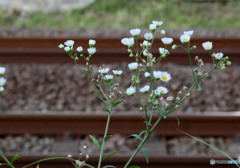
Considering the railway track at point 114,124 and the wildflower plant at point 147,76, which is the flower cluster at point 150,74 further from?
the railway track at point 114,124

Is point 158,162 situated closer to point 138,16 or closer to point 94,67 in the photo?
point 94,67

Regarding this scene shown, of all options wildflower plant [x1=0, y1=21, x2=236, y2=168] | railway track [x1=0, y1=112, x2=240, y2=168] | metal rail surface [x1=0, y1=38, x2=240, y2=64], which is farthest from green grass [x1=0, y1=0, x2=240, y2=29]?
wildflower plant [x1=0, y1=21, x2=236, y2=168]

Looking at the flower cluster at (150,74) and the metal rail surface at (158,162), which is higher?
the flower cluster at (150,74)

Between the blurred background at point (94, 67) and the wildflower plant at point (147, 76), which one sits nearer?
the wildflower plant at point (147, 76)

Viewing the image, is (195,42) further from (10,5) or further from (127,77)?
(10,5)

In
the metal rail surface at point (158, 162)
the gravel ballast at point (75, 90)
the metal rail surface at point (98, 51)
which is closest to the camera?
the metal rail surface at point (158, 162)

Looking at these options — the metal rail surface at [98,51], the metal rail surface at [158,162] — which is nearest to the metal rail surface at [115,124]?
the metal rail surface at [158,162]
